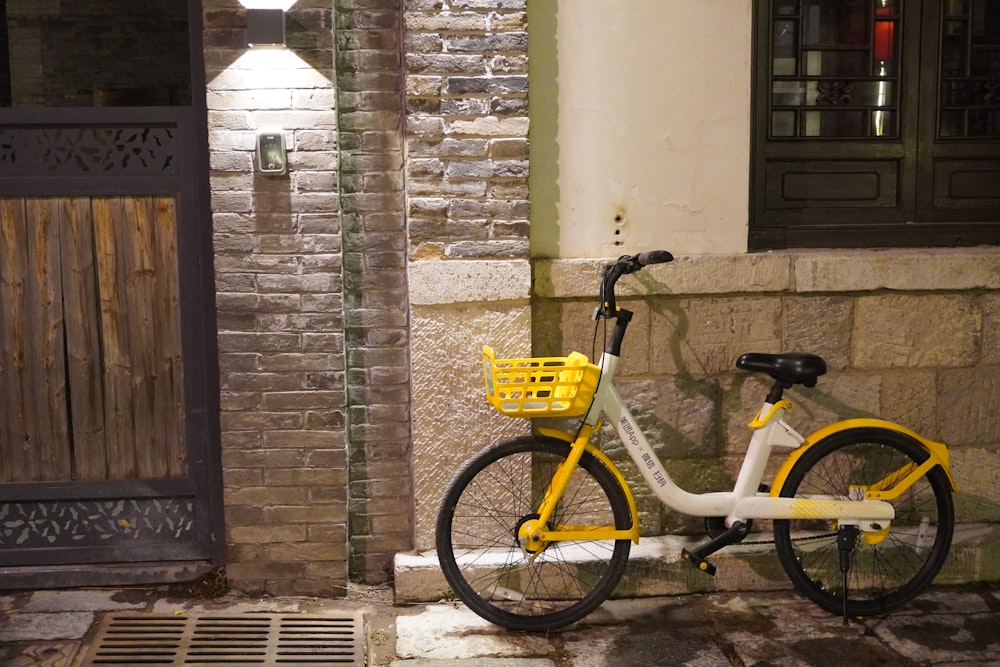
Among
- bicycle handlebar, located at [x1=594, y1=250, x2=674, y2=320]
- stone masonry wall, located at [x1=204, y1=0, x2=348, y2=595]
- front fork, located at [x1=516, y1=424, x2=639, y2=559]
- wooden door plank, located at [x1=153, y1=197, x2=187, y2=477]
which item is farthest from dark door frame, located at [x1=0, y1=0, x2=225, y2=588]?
bicycle handlebar, located at [x1=594, y1=250, x2=674, y2=320]

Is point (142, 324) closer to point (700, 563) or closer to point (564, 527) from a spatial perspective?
point (564, 527)

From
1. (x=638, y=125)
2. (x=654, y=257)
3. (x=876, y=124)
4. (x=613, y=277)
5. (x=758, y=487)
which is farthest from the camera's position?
(x=876, y=124)

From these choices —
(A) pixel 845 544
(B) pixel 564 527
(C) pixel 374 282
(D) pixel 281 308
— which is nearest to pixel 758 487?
(A) pixel 845 544

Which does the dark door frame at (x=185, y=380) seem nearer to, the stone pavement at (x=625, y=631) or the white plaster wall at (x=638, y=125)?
the stone pavement at (x=625, y=631)

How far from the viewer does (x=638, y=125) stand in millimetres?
4457

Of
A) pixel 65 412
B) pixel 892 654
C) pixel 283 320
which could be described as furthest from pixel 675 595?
pixel 65 412

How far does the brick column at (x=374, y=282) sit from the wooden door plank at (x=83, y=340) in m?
1.20

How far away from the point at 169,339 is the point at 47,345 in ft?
1.86

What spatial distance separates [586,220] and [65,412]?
104 inches

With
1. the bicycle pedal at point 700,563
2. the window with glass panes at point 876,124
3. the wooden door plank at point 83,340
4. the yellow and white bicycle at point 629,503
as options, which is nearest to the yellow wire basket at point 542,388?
the yellow and white bicycle at point 629,503

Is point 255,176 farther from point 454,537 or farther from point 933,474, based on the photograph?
point 933,474

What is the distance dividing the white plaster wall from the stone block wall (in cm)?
20

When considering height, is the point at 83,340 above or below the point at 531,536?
above

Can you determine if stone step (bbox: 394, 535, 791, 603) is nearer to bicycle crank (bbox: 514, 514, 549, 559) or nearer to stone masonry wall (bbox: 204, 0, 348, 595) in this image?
stone masonry wall (bbox: 204, 0, 348, 595)
